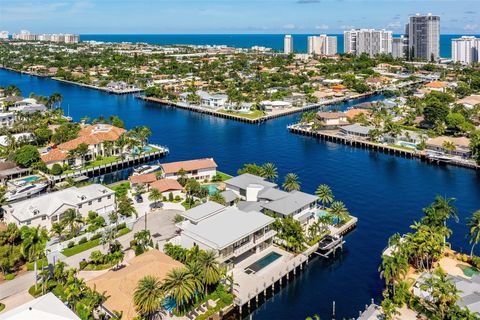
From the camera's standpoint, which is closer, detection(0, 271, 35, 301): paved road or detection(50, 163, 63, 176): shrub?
detection(0, 271, 35, 301): paved road

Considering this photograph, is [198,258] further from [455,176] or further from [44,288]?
[455,176]

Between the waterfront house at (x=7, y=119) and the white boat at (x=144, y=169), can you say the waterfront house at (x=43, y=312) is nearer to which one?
the white boat at (x=144, y=169)

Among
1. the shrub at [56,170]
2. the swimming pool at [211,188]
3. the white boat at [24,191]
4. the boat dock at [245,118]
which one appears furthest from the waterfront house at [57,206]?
the boat dock at [245,118]

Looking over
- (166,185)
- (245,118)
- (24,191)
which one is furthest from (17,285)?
(245,118)

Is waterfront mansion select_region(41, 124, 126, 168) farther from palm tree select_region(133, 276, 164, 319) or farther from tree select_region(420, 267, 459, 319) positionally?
tree select_region(420, 267, 459, 319)

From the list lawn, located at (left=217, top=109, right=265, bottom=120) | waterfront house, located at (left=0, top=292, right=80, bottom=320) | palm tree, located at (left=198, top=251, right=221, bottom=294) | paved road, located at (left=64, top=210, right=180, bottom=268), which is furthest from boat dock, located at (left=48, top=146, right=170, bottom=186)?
palm tree, located at (left=198, top=251, right=221, bottom=294)

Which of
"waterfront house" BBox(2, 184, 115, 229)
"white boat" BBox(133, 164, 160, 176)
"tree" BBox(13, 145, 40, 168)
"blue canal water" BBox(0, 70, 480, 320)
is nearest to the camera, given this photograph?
"blue canal water" BBox(0, 70, 480, 320)
